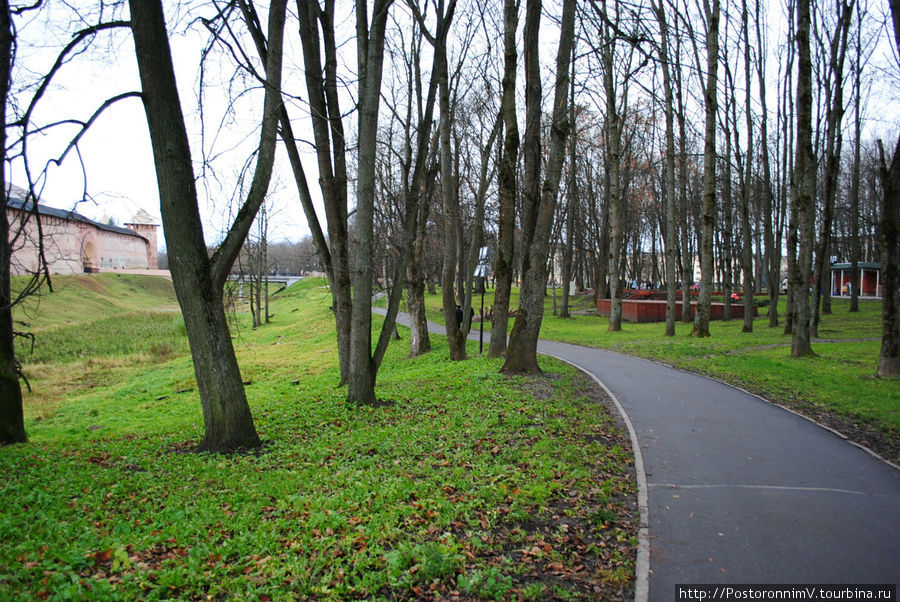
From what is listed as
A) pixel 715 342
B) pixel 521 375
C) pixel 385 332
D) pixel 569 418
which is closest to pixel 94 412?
pixel 385 332

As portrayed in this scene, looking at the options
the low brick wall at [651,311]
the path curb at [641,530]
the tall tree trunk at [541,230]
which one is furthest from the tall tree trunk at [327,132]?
the low brick wall at [651,311]

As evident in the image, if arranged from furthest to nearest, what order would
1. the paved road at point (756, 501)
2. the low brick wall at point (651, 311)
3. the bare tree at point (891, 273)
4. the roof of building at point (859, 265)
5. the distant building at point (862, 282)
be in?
1. the distant building at point (862, 282)
2. the roof of building at point (859, 265)
3. the low brick wall at point (651, 311)
4. the bare tree at point (891, 273)
5. the paved road at point (756, 501)

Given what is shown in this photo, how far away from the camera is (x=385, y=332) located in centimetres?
944

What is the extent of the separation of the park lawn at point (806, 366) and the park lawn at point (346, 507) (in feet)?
11.5

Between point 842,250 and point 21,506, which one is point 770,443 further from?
point 842,250

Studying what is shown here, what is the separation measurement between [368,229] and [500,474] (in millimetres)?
4529

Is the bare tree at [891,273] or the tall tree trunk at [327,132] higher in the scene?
the tall tree trunk at [327,132]

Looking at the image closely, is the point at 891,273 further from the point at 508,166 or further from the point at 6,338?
the point at 6,338

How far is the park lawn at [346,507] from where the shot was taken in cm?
366

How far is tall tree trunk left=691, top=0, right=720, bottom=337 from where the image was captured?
1820 centimetres

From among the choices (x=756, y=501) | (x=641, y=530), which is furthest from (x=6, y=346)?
(x=756, y=501)

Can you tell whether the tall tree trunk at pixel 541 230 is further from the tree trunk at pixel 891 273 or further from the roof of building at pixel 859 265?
the roof of building at pixel 859 265

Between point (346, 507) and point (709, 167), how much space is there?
1863cm

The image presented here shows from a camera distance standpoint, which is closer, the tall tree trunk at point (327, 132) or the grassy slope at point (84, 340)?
the tall tree trunk at point (327, 132)
